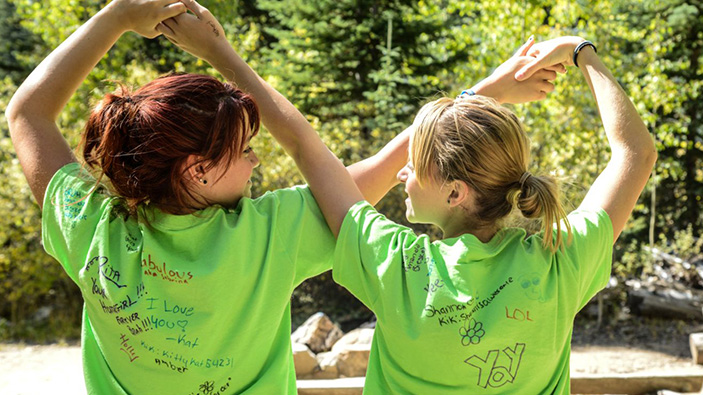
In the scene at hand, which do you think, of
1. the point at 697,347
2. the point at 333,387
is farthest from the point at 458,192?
the point at 697,347

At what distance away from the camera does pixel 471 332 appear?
1370 mm

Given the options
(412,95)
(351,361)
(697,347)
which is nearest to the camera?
(351,361)

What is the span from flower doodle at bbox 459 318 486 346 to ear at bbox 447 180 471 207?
26cm

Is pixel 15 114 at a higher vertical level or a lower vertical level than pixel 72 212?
higher

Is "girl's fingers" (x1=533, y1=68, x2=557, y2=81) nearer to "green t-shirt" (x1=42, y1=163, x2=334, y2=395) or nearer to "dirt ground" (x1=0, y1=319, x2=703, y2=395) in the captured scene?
"green t-shirt" (x1=42, y1=163, x2=334, y2=395)

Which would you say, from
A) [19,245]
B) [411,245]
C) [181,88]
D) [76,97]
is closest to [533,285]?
[411,245]

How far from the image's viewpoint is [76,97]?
9445 mm

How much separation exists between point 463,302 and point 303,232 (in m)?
0.35

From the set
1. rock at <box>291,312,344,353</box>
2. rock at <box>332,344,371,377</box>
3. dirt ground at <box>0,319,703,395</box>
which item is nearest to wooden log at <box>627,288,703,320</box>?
dirt ground at <box>0,319,703,395</box>

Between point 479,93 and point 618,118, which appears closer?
point 618,118

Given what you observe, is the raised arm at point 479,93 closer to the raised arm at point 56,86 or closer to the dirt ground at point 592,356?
the raised arm at point 56,86

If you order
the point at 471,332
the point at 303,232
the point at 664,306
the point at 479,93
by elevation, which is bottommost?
the point at 664,306

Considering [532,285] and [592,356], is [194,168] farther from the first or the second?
[592,356]

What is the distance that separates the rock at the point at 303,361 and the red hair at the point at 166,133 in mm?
3241
